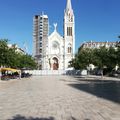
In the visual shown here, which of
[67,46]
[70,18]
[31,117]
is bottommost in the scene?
[31,117]

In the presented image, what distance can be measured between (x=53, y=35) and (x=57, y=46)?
509 centimetres

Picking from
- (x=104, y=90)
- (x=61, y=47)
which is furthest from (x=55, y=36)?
(x=104, y=90)

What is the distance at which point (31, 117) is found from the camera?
1204 cm

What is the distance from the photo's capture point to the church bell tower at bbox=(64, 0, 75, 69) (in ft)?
449

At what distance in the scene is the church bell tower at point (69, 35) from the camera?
13675cm

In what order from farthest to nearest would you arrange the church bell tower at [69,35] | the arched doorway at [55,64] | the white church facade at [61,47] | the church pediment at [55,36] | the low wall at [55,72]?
the arched doorway at [55,64] → the church pediment at [55,36] → the white church facade at [61,47] → the church bell tower at [69,35] → the low wall at [55,72]

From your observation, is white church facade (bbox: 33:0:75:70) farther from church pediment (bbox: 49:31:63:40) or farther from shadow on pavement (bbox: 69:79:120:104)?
shadow on pavement (bbox: 69:79:120:104)

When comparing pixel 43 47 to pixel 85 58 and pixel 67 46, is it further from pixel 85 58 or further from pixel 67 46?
pixel 85 58

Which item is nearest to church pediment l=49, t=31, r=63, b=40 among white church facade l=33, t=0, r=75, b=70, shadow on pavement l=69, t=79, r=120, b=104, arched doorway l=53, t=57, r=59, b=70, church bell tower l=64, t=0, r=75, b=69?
white church facade l=33, t=0, r=75, b=70

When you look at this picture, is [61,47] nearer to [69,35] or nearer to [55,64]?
[69,35]

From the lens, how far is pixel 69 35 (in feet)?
455

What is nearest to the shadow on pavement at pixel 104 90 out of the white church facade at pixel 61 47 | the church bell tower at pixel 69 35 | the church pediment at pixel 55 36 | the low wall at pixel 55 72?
the low wall at pixel 55 72

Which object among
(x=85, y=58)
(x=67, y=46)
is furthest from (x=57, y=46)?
(x=85, y=58)

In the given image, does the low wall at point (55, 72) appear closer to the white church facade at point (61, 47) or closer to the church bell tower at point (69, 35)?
the white church facade at point (61, 47)
